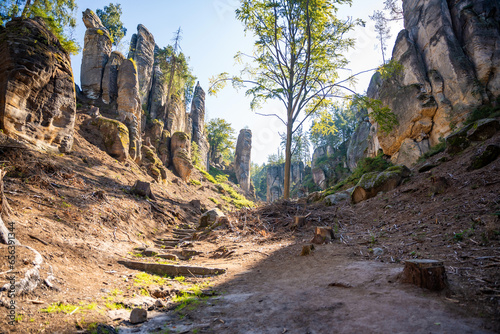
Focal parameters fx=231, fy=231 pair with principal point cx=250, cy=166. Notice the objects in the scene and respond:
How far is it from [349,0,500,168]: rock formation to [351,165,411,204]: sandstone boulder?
28.3 ft

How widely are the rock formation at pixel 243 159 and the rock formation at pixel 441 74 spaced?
31.7 m

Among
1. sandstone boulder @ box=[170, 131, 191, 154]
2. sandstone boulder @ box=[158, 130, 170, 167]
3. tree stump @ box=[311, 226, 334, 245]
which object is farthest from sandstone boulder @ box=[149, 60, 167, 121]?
tree stump @ box=[311, 226, 334, 245]

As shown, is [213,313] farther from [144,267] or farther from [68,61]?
[68,61]

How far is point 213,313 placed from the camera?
8.46 ft

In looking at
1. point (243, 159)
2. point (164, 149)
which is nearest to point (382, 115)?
point (164, 149)

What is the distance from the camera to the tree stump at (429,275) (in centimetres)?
222

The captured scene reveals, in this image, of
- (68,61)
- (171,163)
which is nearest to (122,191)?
(68,61)

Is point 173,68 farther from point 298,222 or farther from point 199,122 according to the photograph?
point 298,222

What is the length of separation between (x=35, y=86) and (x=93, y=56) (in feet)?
49.6

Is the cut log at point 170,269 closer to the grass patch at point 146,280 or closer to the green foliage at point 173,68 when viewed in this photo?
the grass patch at point 146,280

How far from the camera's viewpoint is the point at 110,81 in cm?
1845

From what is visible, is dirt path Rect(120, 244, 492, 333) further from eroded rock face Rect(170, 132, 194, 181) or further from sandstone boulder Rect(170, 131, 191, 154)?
sandstone boulder Rect(170, 131, 191, 154)

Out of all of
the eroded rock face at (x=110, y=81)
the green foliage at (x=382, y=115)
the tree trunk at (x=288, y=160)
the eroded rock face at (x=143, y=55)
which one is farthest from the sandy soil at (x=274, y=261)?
the eroded rock face at (x=143, y=55)

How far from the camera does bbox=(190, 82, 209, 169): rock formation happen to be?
119 ft
